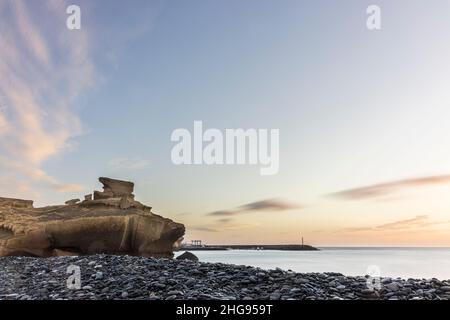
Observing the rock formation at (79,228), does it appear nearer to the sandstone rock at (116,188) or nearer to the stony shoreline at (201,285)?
the sandstone rock at (116,188)

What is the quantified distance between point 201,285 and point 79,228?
12946 millimetres

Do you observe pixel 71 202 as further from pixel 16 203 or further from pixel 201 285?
pixel 201 285

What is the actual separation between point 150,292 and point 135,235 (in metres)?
13.4

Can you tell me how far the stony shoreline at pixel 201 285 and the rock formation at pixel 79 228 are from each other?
7831 millimetres

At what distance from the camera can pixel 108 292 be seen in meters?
8.88

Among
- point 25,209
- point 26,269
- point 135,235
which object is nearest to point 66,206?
point 25,209

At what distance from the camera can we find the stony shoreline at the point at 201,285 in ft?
27.3

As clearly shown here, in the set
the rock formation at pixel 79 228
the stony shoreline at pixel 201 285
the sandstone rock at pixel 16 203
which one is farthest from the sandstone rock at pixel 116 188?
the stony shoreline at pixel 201 285

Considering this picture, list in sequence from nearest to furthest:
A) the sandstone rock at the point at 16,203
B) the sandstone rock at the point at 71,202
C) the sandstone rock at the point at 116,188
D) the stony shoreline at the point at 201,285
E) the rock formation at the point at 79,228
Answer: the stony shoreline at the point at 201,285 < the rock formation at the point at 79,228 < the sandstone rock at the point at 16,203 < the sandstone rock at the point at 71,202 < the sandstone rock at the point at 116,188

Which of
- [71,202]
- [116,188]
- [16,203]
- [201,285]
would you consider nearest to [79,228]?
[71,202]

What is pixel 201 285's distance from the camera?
9.20 meters
